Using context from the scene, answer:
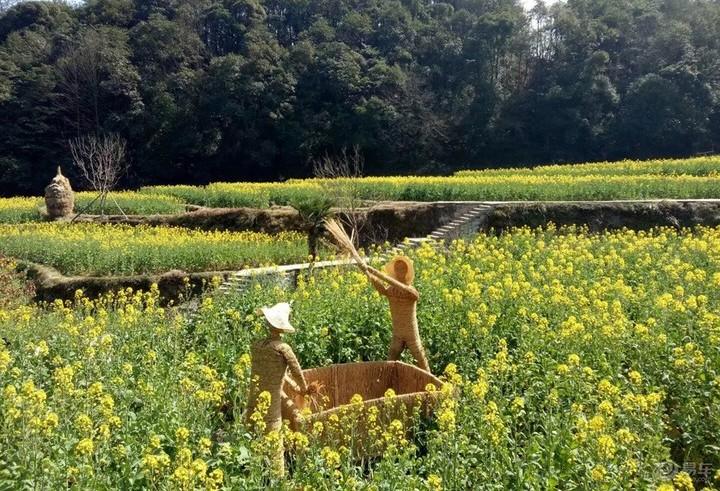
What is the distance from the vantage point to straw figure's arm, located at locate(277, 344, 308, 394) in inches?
196

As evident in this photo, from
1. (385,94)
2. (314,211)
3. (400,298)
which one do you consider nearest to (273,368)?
(400,298)

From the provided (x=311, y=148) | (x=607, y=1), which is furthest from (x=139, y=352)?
Result: (x=607, y=1)

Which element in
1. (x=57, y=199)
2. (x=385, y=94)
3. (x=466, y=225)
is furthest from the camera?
(x=385, y=94)

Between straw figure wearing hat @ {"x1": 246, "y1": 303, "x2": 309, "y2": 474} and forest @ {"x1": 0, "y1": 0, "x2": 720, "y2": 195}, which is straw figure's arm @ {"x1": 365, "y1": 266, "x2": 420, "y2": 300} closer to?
straw figure wearing hat @ {"x1": 246, "y1": 303, "x2": 309, "y2": 474}

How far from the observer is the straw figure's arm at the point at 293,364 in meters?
4.99

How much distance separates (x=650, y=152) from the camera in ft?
123

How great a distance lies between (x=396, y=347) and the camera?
6.72 m

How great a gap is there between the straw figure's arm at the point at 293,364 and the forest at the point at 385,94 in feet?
113

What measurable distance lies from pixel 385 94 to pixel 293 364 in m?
36.9

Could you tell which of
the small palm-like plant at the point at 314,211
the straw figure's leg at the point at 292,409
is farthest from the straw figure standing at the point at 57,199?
the straw figure's leg at the point at 292,409

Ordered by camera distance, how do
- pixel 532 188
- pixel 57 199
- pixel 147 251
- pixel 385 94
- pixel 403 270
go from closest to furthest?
1. pixel 403 270
2. pixel 147 251
3. pixel 532 188
4. pixel 57 199
5. pixel 385 94

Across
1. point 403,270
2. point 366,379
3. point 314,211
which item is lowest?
point 366,379

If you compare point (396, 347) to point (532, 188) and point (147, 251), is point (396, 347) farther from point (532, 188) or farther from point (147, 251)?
point (532, 188)

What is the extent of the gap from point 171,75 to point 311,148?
1117 centimetres
